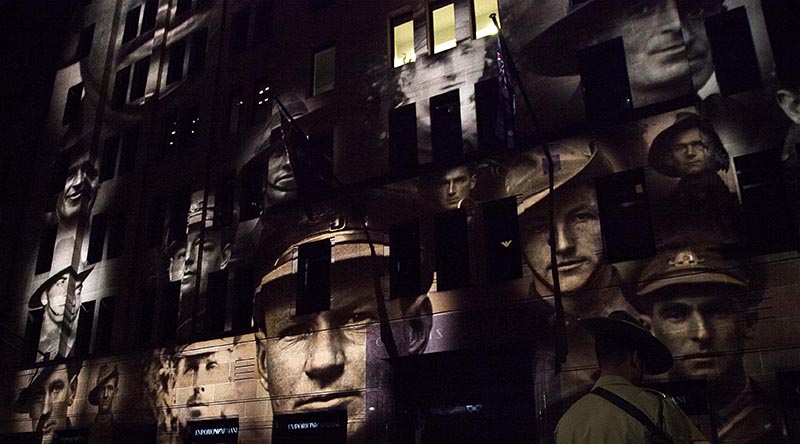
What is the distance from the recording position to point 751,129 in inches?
544

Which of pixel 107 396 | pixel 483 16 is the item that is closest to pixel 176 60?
pixel 107 396

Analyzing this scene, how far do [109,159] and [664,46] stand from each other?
2234cm

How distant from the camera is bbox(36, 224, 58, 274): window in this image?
89.7 ft

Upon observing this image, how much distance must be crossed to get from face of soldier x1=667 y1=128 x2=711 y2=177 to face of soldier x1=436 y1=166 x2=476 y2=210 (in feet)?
16.1

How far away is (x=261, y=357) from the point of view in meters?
18.7

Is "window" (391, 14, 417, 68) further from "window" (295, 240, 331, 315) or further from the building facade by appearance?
"window" (295, 240, 331, 315)

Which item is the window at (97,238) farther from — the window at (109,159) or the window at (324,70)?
the window at (324,70)

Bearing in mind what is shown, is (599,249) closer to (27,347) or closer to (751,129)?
(751,129)

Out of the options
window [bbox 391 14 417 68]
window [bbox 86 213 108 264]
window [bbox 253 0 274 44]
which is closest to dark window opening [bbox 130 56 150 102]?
window [bbox 86 213 108 264]

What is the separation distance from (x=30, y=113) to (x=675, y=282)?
103ft

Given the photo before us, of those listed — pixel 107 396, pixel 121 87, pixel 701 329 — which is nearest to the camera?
pixel 701 329

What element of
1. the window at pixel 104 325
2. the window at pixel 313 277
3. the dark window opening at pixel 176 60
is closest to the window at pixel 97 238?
the window at pixel 104 325

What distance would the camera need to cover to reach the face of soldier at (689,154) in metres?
14.0

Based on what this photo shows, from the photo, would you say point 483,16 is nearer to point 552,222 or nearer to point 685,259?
point 552,222
